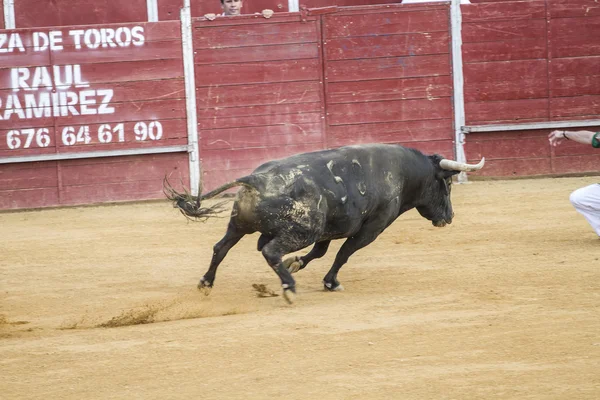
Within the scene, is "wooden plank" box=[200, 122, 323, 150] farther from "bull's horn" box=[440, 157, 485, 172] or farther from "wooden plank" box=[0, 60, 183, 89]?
"bull's horn" box=[440, 157, 485, 172]

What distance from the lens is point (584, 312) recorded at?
18.8ft

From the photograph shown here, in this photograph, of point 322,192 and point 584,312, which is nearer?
point 584,312

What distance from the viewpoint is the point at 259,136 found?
12.1 m

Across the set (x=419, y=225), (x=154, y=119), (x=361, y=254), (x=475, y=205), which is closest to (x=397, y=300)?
(x=361, y=254)

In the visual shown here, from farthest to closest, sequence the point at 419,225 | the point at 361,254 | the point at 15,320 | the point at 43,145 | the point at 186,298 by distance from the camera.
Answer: the point at 43,145 → the point at 419,225 → the point at 361,254 → the point at 186,298 → the point at 15,320

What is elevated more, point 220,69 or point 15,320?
point 220,69

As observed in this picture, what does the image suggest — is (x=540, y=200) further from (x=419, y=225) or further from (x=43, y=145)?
(x=43, y=145)

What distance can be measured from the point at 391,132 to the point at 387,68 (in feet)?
2.48

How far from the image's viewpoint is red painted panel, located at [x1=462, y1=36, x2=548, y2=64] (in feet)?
40.4

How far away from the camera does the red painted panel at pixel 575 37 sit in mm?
12312

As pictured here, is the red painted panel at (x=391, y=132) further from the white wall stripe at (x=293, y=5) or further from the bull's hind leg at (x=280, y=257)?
the bull's hind leg at (x=280, y=257)

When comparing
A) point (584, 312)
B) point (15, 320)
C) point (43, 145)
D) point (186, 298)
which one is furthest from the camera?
point (43, 145)

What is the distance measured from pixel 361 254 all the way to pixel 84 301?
8.01ft

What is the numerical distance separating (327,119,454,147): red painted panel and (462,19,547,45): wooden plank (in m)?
1.05
